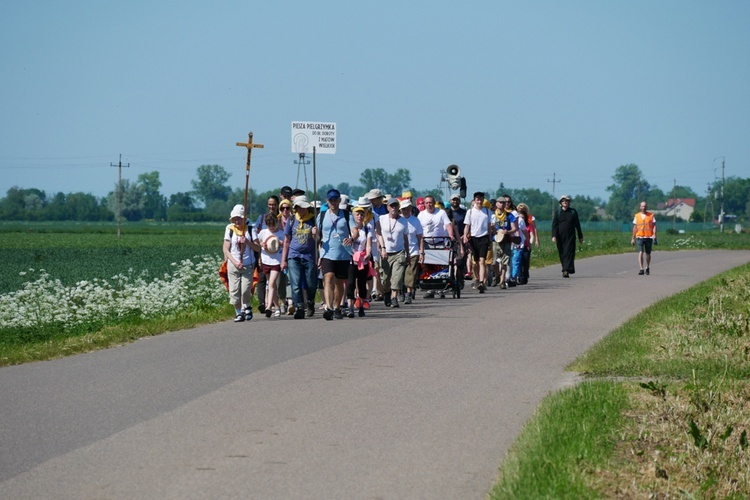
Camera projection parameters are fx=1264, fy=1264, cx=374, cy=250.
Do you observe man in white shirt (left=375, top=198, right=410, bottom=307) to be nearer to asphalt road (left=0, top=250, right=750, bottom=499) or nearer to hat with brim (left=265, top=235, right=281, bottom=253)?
hat with brim (left=265, top=235, right=281, bottom=253)

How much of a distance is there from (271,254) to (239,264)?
839 mm

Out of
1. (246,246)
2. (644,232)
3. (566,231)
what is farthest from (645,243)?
(246,246)

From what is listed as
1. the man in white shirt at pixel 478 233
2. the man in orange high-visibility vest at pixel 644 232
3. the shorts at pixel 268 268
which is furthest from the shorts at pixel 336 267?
the man in orange high-visibility vest at pixel 644 232

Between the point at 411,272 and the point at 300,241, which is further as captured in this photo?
the point at 411,272

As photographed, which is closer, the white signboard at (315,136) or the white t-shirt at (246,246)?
the white t-shirt at (246,246)

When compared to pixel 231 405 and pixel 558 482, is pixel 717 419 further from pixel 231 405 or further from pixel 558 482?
pixel 231 405

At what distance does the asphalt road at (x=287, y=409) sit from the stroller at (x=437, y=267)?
19.0 feet

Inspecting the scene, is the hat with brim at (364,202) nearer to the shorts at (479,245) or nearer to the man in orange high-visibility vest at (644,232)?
the shorts at (479,245)

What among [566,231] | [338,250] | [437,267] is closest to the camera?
[338,250]

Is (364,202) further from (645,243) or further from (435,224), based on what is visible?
(645,243)

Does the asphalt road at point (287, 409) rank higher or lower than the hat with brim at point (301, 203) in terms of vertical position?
lower

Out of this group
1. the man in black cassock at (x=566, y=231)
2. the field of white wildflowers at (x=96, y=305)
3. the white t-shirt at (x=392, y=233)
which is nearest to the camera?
the field of white wildflowers at (x=96, y=305)

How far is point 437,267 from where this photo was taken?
75.2ft

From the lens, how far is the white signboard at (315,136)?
827 inches
